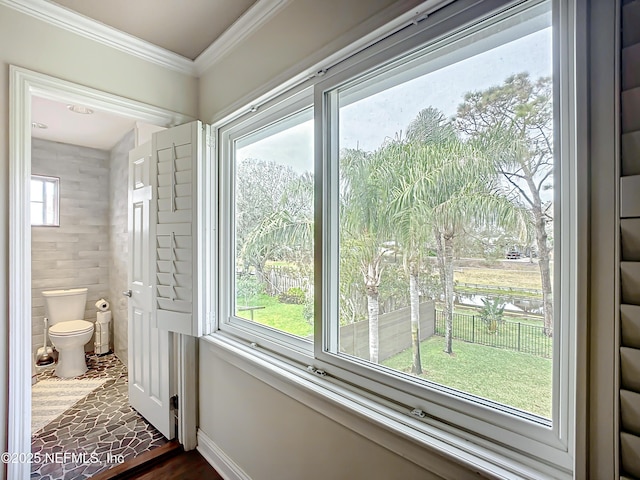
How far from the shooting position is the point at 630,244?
23.8 inches

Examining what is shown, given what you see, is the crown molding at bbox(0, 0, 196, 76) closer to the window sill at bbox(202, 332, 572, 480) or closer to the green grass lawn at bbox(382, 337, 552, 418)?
the window sill at bbox(202, 332, 572, 480)

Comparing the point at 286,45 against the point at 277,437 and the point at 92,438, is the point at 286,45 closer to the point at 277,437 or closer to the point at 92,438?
the point at 277,437

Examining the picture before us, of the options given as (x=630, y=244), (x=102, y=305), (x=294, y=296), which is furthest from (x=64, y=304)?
(x=630, y=244)

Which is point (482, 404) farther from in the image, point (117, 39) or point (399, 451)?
point (117, 39)

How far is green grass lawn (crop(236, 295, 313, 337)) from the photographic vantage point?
5.02 ft

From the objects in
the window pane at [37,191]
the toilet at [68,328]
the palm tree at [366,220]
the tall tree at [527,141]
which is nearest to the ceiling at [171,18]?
the palm tree at [366,220]

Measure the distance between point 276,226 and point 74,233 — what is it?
3312 millimetres

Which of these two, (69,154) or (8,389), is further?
(69,154)

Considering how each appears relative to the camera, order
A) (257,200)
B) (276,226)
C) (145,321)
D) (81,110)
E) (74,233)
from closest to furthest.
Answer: (276,226)
(257,200)
(145,321)
(81,110)
(74,233)

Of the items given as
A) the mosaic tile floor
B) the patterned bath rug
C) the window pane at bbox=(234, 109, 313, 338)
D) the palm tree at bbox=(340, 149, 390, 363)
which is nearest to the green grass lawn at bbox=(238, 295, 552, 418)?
the palm tree at bbox=(340, 149, 390, 363)

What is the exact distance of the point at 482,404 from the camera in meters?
0.91

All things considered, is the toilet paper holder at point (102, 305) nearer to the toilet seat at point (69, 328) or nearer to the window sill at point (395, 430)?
the toilet seat at point (69, 328)

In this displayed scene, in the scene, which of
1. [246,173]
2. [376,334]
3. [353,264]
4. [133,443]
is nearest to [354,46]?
[353,264]

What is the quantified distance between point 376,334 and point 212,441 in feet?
4.72
